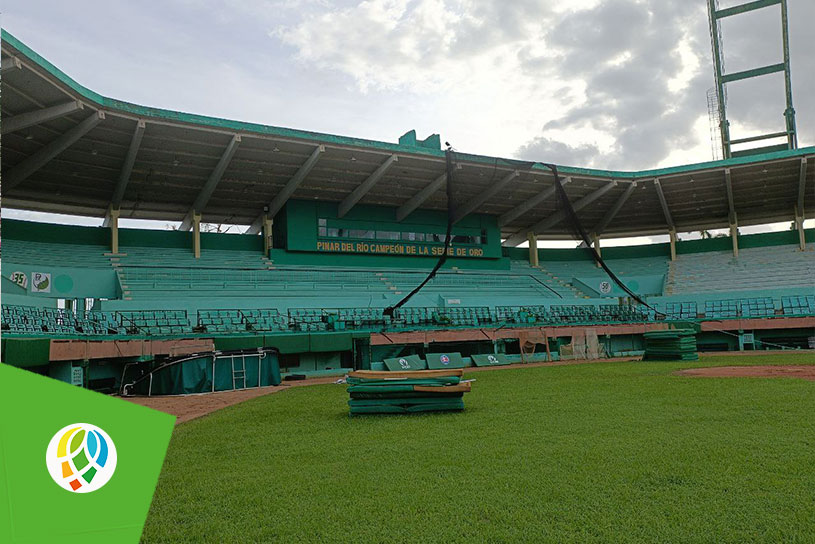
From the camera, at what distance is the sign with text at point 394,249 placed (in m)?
38.2

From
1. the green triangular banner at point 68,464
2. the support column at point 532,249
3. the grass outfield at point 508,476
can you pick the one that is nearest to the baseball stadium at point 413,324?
the grass outfield at point 508,476

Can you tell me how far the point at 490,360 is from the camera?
28.8 metres

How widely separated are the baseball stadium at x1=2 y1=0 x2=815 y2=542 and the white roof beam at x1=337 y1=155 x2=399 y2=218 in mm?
244

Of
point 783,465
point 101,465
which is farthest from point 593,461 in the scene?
point 101,465

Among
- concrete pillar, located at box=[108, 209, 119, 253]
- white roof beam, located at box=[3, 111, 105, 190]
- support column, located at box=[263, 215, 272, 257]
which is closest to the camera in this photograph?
white roof beam, located at box=[3, 111, 105, 190]

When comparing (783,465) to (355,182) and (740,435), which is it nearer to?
(740,435)

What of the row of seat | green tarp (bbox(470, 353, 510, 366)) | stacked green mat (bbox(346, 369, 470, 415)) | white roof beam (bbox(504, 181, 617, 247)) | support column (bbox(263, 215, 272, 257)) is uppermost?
white roof beam (bbox(504, 181, 617, 247))

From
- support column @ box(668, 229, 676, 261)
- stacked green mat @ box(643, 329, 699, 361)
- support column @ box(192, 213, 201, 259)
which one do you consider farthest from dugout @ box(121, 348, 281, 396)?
support column @ box(668, 229, 676, 261)

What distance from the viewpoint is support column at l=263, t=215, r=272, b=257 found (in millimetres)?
37375

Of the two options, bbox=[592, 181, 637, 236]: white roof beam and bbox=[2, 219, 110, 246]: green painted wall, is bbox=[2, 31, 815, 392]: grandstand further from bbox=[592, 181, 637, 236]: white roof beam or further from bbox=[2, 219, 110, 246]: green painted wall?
bbox=[592, 181, 637, 236]: white roof beam

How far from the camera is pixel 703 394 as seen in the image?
1165 centimetres

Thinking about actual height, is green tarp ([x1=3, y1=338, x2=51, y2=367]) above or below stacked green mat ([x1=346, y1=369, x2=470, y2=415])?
above

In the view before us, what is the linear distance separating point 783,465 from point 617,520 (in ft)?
7.84

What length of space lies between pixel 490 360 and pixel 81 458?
26.9m
